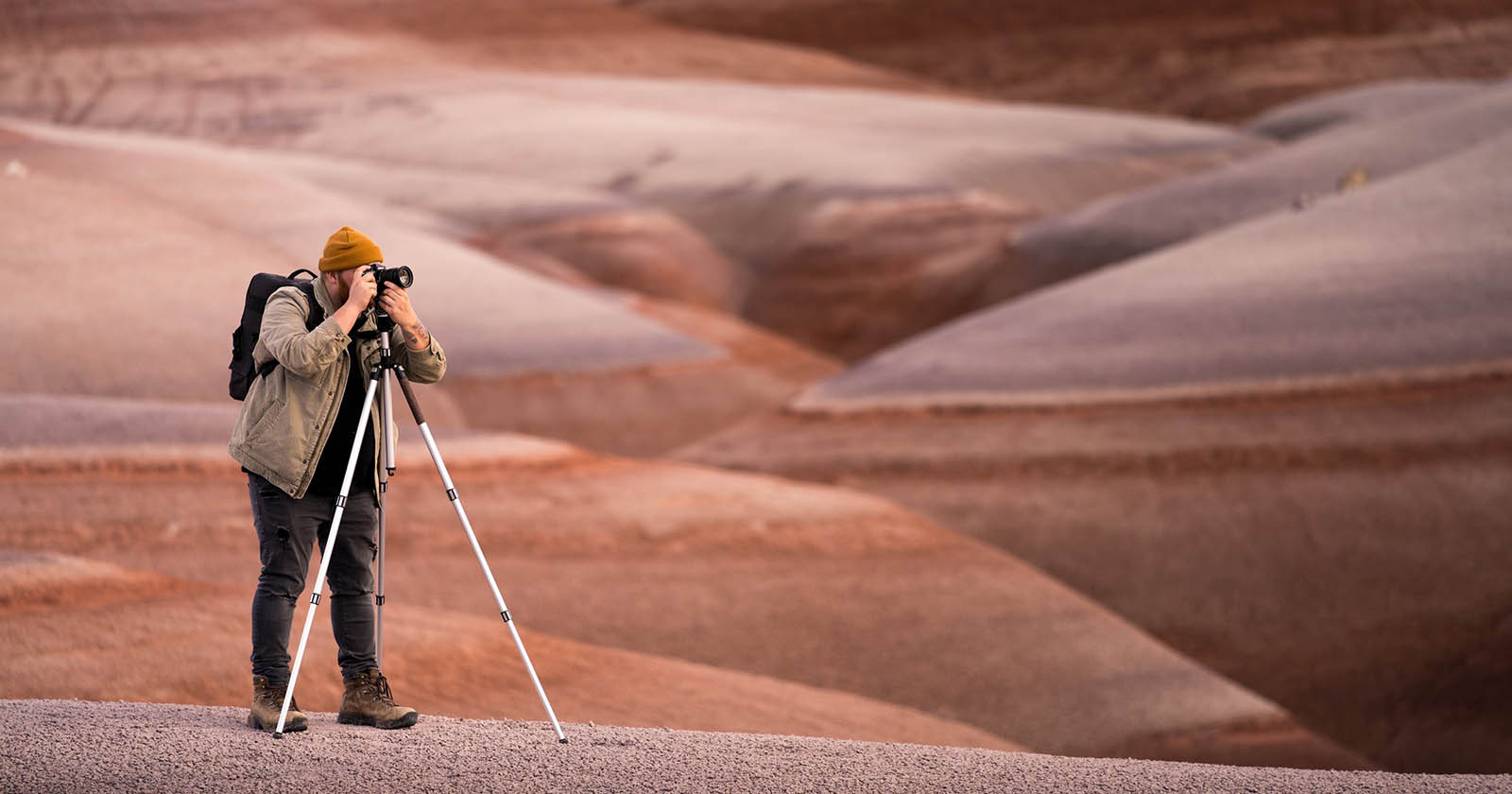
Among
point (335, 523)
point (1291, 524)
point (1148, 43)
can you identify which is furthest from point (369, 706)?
point (1148, 43)

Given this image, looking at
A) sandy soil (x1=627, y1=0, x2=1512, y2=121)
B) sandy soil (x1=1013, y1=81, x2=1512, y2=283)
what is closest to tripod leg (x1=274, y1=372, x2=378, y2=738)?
sandy soil (x1=1013, y1=81, x2=1512, y2=283)

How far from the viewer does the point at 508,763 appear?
14.2 ft

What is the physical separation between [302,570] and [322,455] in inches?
13.4

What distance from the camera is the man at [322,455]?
14.2 ft

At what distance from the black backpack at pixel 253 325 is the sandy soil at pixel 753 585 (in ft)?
13.5

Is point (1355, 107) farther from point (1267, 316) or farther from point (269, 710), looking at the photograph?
point (269, 710)

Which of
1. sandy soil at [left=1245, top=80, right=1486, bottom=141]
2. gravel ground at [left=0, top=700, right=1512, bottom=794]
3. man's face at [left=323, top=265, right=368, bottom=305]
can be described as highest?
sandy soil at [left=1245, top=80, right=1486, bottom=141]

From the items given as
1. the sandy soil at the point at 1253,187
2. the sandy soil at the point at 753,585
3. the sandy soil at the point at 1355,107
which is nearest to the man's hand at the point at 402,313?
the sandy soil at the point at 753,585

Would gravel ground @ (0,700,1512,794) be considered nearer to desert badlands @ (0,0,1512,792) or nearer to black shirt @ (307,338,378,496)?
desert badlands @ (0,0,1512,792)

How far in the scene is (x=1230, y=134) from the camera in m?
30.5

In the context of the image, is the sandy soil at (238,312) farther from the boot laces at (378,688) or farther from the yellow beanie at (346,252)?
the yellow beanie at (346,252)

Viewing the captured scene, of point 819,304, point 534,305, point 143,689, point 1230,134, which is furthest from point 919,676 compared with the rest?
point 1230,134

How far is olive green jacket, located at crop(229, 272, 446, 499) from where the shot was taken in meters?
4.27

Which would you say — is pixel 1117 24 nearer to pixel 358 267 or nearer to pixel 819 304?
pixel 819 304
